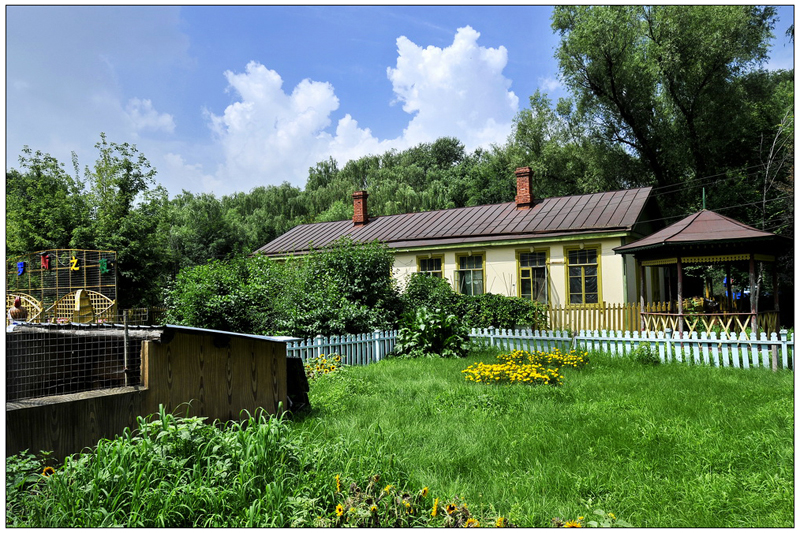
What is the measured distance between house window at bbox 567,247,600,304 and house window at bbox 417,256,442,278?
4991mm

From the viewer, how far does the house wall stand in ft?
58.2

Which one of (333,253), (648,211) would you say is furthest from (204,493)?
(648,211)

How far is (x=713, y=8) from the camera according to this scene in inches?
973

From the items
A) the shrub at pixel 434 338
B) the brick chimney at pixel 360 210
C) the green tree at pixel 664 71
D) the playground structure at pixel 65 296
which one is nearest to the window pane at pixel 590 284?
the shrub at pixel 434 338

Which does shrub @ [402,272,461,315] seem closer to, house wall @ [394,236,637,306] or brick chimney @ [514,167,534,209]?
house wall @ [394,236,637,306]

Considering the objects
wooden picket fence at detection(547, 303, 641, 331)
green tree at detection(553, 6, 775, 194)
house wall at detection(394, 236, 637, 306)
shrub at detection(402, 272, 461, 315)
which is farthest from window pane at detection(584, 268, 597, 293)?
green tree at detection(553, 6, 775, 194)

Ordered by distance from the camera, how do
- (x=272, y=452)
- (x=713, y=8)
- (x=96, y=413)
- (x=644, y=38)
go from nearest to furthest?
1. (x=272, y=452)
2. (x=96, y=413)
3. (x=713, y=8)
4. (x=644, y=38)

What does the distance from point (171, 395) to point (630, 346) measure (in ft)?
31.6

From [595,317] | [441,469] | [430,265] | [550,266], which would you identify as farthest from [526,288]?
[441,469]

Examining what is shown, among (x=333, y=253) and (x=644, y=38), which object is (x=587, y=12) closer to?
(x=644, y=38)

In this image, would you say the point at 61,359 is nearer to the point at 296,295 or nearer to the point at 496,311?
the point at 296,295

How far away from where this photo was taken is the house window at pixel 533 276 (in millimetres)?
19188

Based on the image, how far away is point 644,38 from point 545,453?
27681 mm

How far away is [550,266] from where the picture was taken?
19.0 m
